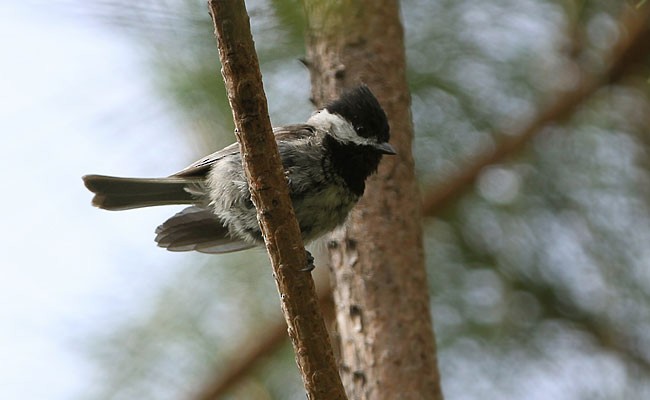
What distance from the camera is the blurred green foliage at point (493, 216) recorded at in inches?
135

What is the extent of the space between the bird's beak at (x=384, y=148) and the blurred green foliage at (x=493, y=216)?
537 mm

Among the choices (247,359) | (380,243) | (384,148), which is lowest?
(247,359)

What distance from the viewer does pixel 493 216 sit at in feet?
11.9

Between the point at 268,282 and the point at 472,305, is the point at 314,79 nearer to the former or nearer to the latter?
the point at 268,282

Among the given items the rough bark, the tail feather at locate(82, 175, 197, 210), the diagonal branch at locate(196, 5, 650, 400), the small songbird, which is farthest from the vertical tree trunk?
the rough bark

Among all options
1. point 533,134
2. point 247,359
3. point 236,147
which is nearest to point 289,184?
point 236,147

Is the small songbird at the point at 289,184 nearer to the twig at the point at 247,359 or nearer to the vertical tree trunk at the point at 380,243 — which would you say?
the vertical tree trunk at the point at 380,243

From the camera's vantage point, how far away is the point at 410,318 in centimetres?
312

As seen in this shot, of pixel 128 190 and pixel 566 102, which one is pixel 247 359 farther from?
pixel 566 102

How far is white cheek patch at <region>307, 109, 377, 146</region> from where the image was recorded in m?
3.09

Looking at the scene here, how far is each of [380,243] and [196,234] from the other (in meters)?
0.67

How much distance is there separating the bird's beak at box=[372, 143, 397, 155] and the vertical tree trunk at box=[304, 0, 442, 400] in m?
0.21

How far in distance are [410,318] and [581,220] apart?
91 centimetres

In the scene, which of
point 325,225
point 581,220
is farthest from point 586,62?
point 325,225
